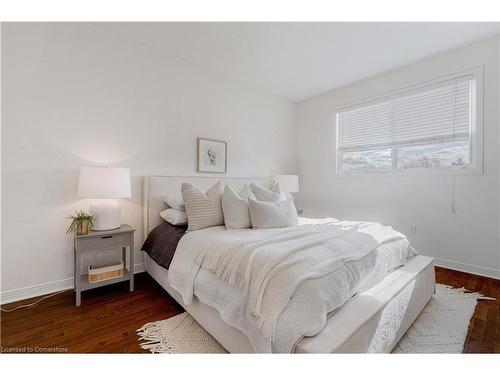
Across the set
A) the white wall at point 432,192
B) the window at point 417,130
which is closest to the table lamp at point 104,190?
the white wall at point 432,192

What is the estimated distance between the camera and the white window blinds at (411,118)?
2.73 metres

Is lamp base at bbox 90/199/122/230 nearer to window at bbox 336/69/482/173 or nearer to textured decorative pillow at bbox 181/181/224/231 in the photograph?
textured decorative pillow at bbox 181/181/224/231

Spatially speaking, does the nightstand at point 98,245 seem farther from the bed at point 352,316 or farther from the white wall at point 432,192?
the white wall at point 432,192

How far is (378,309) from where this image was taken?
124cm

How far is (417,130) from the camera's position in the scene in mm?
3045

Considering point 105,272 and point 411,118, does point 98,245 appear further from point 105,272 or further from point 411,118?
point 411,118

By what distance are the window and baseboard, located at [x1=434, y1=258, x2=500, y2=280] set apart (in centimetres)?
108

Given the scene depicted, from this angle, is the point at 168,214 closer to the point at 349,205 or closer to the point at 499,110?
the point at 349,205

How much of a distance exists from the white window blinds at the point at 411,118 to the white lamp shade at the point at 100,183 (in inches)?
128

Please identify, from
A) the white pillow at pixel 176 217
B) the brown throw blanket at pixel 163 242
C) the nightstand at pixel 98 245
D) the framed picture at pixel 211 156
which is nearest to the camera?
the nightstand at pixel 98 245

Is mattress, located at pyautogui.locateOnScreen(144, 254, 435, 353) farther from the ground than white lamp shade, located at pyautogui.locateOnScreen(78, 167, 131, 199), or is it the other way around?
white lamp shade, located at pyautogui.locateOnScreen(78, 167, 131, 199)

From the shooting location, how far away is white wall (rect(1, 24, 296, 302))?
1959 millimetres

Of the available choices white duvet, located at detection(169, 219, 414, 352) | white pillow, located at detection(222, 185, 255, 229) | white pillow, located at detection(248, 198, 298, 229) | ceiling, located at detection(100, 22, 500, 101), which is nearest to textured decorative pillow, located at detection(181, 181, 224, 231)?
white pillow, located at detection(222, 185, 255, 229)

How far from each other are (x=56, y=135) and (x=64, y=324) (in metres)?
1.57
